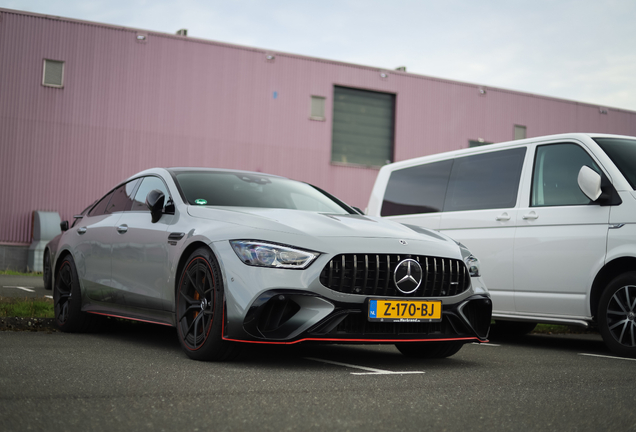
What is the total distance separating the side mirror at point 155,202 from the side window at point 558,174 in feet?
11.8

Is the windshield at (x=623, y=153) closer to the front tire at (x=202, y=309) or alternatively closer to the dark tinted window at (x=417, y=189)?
the dark tinted window at (x=417, y=189)

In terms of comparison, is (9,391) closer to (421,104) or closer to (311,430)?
(311,430)

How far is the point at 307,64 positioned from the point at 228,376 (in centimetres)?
2384

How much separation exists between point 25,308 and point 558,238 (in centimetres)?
516

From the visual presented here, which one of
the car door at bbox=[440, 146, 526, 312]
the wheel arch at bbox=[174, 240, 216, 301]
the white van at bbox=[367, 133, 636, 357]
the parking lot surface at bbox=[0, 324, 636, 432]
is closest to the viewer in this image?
the parking lot surface at bbox=[0, 324, 636, 432]

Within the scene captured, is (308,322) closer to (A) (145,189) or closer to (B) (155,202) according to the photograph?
(B) (155,202)

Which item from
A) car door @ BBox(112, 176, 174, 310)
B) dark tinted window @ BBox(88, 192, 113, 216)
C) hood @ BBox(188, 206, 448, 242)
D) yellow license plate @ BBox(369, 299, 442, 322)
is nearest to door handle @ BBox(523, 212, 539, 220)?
hood @ BBox(188, 206, 448, 242)

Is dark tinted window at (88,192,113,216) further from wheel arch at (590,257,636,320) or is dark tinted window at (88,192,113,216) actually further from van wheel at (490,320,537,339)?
van wheel at (490,320,537,339)

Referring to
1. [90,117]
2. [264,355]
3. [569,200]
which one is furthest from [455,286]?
[90,117]

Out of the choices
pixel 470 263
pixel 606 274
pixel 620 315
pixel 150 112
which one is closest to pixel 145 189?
pixel 470 263

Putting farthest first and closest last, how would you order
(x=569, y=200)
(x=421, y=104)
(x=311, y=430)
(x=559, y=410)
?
(x=421, y=104)
(x=569, y=200)
(x=559, y=410)
(x=311, y=430)

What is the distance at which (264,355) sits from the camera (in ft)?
17.7

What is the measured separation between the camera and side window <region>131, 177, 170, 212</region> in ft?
20.3

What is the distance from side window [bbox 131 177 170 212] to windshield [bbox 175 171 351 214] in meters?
0.17
